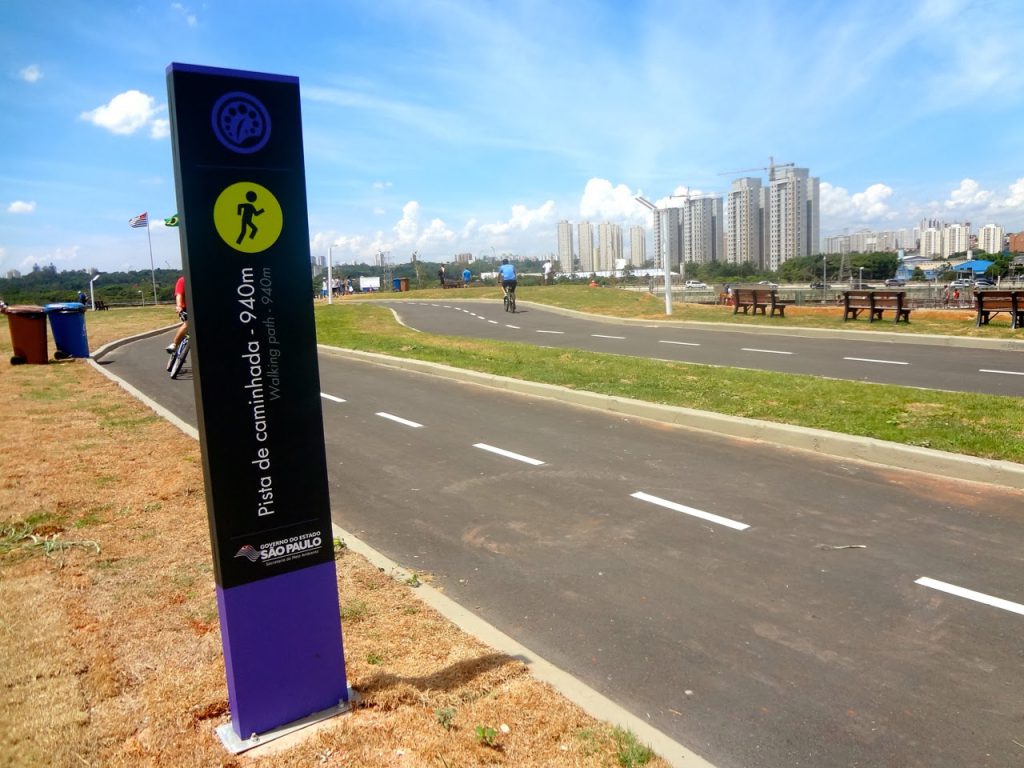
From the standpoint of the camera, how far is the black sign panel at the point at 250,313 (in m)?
2.82

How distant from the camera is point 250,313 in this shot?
9.71 feet

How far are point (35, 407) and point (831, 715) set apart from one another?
11054mm

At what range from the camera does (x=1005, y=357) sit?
1512cm

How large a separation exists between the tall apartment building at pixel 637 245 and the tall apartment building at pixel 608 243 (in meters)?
2.29

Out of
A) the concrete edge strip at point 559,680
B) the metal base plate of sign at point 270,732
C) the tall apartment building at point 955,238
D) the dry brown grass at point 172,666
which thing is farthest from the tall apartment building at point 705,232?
the metal base plate of sign at point 270,732

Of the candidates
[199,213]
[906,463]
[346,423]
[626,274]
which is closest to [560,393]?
[346,423]

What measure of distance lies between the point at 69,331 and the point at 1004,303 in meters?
22.0

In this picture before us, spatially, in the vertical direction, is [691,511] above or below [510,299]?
below

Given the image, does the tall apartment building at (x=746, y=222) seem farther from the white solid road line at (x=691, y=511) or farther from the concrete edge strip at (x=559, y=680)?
the concrete edge strip at (x=559, y=680)

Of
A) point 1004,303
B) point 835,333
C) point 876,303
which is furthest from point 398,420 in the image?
point 876,303

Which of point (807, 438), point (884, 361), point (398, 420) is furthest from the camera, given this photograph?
point (884, 361)

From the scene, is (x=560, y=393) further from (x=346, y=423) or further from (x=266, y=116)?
(x=266, y=116)

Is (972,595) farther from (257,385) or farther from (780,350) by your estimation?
(780,350)

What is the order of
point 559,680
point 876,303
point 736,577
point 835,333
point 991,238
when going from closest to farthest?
1. point 559,680
2. point 736,577
3. point 835,333
4. point 876,303
5. point 991,238
